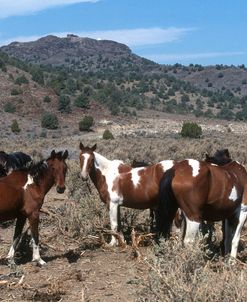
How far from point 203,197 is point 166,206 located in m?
0.57

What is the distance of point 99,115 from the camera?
183ft

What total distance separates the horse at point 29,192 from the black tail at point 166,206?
1507mm

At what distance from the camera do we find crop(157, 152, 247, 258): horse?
682cm

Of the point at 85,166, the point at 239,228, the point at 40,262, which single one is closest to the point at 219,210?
the point at 239,228

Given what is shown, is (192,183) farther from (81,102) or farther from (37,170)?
(81,102)

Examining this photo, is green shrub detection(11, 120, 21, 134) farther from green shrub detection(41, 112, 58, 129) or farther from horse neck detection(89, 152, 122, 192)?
horse neck detection(89, 152, 122, 192)

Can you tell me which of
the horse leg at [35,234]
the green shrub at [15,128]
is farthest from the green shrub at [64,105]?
the horse leg at [35,234]

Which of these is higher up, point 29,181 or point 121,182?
point 29,181

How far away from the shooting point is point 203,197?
6.86m

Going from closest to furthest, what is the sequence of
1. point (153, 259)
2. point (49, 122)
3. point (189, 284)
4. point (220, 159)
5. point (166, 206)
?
point (189, 284)
point (153, 259)
point (166, 206)
point (220, 159)
point (49, 122)

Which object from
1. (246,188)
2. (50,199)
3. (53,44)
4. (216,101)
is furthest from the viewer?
(53,44)

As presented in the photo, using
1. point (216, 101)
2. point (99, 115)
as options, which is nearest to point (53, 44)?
point (216, 101)

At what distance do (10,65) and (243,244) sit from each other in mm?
62032

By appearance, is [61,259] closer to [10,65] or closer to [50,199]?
[50,199]
